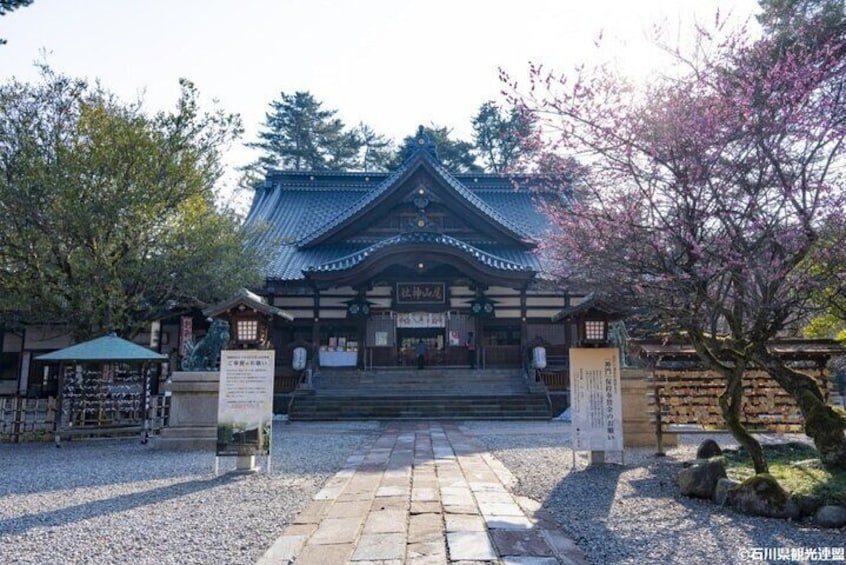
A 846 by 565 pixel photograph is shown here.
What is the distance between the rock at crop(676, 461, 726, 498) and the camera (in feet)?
19.2

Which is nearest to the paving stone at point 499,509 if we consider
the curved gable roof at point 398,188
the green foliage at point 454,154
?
the curved gable roof at point 398,188

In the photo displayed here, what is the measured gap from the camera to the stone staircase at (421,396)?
15000mm

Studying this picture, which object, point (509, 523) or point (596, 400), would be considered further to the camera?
point (596, 400)

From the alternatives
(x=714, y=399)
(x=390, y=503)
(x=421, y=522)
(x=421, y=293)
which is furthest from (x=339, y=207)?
(x=421, y=522)

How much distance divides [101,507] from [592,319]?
6.67m

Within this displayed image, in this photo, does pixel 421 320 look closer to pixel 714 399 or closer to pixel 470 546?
pixel 714 399

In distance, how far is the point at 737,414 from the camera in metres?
6.19

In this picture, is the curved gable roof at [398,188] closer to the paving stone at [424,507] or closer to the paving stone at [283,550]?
the paving stone at [424,507]

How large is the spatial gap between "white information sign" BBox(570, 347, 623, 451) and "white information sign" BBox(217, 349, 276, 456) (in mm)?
4377

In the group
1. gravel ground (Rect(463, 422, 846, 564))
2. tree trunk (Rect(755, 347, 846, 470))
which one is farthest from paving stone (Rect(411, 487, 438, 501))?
tree trunk (Rect(755, 347, 846, 470))

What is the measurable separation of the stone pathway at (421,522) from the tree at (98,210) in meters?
7.26

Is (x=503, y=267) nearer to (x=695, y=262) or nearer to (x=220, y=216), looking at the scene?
(x=220, y=216)

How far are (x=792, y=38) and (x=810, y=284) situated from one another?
4500mm

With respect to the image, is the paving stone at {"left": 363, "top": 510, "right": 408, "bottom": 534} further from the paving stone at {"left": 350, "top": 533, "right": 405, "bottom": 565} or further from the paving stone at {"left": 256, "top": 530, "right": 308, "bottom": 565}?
the paving stone at {"left": 256, "top": 530, "right": 308, "bottom": 565}
